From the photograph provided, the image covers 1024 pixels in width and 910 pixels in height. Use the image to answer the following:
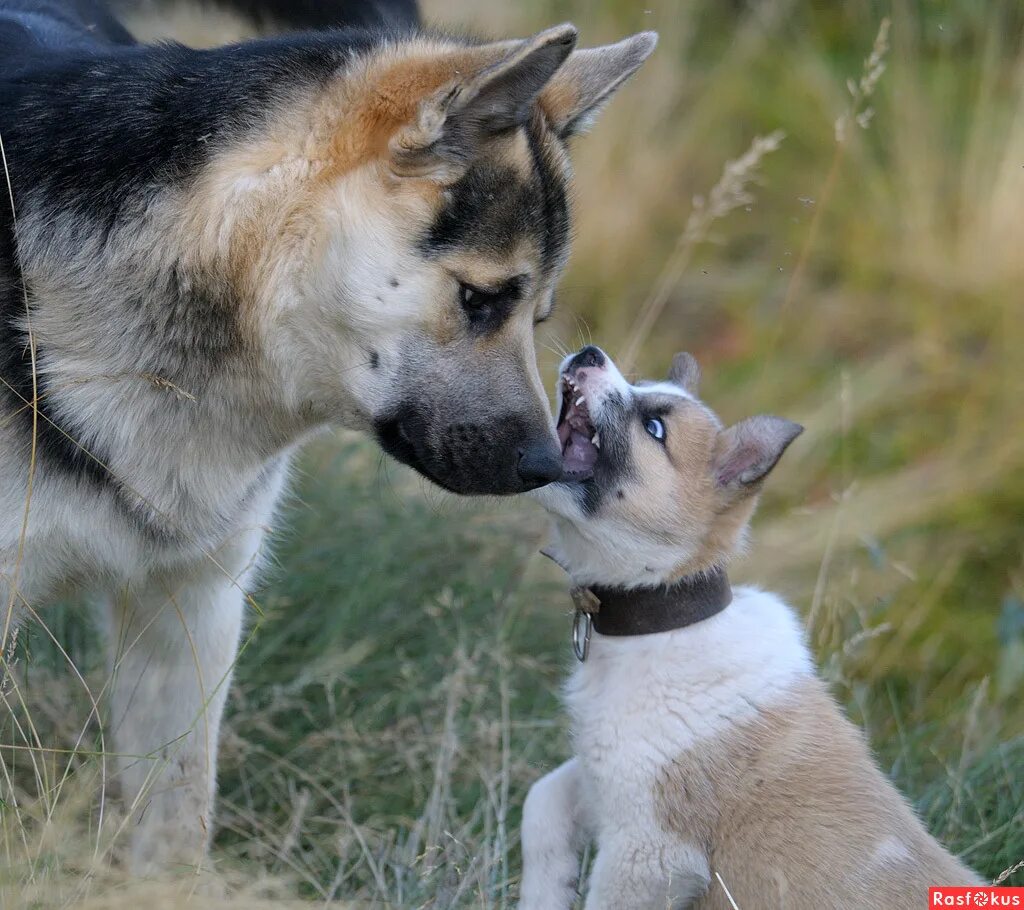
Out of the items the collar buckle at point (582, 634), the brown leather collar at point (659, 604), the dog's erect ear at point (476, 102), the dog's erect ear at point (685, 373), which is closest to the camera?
the dog's erect ear at point (476, 102)

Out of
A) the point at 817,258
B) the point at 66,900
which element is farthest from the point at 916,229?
the point at 66,900

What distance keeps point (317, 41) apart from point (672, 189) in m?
5.03

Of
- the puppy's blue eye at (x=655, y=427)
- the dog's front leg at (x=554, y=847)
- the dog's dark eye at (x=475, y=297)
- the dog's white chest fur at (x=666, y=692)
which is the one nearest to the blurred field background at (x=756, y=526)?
the dog's front leg at (x=554, y=847)

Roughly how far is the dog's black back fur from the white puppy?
1028mm

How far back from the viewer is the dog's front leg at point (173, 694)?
3.63 metres

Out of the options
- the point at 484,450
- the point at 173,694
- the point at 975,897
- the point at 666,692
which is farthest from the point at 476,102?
the point at 975,897

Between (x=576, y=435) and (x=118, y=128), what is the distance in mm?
1339

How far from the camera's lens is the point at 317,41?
130 inches

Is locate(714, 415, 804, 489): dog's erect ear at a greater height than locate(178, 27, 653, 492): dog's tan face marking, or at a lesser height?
lesser

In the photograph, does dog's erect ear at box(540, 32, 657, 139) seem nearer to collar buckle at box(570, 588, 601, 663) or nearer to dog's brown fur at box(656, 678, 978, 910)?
collar buckle at box(570, 588, 601, 663)

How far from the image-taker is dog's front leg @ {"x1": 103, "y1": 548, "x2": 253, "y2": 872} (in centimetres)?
363

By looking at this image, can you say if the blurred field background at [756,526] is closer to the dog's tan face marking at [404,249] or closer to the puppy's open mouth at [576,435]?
the puppy's open mouth at [576,435]

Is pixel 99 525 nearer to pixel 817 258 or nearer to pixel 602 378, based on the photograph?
pixel 602 378

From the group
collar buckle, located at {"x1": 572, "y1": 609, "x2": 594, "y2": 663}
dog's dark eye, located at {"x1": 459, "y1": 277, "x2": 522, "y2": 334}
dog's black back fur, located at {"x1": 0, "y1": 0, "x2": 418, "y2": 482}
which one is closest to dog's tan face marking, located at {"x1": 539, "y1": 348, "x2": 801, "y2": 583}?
collar buckle, located at {"x1": 572, "y1": 609, "x2": 594, "y2": 663}
